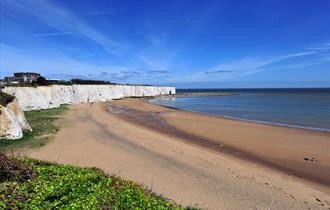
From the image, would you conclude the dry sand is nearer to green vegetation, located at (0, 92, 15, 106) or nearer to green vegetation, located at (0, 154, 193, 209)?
green vegetation, located at (0, 154, 193, 209)

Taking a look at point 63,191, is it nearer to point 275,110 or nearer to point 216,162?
point 216,162

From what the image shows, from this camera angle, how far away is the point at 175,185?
782 cm

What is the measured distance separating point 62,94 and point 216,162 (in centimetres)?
3234

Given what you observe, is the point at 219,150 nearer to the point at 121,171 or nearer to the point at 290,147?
the point at 290,147

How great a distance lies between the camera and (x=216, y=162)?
34.9 ft

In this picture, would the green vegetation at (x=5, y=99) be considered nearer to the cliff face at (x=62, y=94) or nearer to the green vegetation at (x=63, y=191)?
the cliff face at (x=62, y=94)

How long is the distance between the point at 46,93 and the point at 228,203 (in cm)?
3006

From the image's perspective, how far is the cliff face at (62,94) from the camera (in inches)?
1065

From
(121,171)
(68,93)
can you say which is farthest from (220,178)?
(68,93)

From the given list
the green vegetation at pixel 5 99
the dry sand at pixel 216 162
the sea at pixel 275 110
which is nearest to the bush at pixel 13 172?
the dry sand at pixel 216 162

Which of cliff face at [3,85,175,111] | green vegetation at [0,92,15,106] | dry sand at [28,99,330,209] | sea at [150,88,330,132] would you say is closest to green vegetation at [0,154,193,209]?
dry sand at [28,99,330,209]

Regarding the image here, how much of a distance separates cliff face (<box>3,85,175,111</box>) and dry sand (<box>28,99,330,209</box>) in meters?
12.5

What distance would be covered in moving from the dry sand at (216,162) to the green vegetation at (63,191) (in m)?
2.09

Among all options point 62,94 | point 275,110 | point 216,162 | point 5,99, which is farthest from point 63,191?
point 275,110
